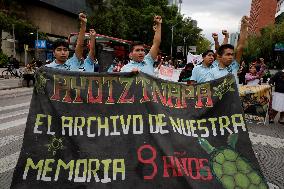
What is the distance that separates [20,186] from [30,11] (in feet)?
148

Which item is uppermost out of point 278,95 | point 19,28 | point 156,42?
point 19,28

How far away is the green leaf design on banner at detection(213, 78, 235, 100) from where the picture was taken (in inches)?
181

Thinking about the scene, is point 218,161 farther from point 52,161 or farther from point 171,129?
point 52,161

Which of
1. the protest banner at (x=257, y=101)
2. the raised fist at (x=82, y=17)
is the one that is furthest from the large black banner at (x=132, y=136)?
the protest banner at (x=257, y=101)

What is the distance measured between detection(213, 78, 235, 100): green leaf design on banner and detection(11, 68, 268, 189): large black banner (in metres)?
0.01

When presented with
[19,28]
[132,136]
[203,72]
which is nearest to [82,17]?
[132,136]

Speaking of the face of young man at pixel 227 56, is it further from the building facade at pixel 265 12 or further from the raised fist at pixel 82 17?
the building facade at pixel 265 12

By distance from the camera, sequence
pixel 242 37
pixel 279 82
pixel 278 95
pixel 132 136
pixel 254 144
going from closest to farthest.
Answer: pixel 132 136 < pixel 242 37 < pixel 254 144 < pixel 278 95 < pixel 279 82

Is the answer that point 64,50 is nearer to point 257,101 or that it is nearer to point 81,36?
point 81,36

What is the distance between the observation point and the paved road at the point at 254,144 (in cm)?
563

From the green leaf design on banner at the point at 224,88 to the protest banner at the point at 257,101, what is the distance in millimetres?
6732

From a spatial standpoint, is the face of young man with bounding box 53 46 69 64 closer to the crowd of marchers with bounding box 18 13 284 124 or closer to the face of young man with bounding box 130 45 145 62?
the crowd of marchers with bounding box 18 13 284 124

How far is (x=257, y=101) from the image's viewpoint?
11148mm

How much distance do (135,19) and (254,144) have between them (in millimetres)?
52864
